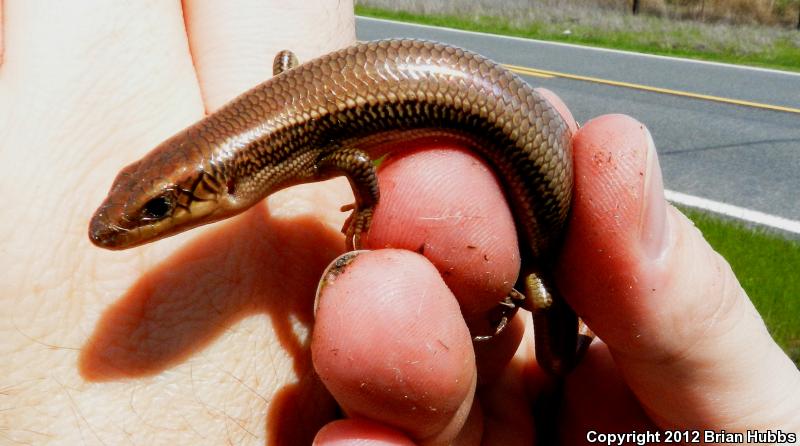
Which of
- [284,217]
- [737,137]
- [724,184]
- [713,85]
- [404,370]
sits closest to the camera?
[404,370]

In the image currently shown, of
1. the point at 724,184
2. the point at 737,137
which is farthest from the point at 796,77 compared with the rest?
the point at 724,184

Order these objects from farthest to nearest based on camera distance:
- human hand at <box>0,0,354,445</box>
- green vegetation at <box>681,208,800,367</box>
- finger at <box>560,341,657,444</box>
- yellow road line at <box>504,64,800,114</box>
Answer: yellow road line at <box>504,64,800,114</box>, green vegetation at <box>681,208,800,367</box>, finger at <box>560,341,657,444</box>, human hand at <box>0,0,354,445</box>

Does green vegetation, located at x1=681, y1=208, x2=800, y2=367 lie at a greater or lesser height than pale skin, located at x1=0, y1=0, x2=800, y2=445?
lesser

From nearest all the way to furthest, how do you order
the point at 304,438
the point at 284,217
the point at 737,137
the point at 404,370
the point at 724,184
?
the point at 404,370
the point at 304,438
the point at 284,217
the point at 724,184
the point at 737,137

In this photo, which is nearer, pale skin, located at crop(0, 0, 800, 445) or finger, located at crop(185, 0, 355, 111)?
pale skin, located at crop(0, 0, 800, 445)

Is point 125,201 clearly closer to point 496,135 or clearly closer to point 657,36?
point 496,135

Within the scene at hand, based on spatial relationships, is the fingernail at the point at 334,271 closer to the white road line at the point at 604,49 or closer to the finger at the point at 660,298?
the finger at the point at 660,298

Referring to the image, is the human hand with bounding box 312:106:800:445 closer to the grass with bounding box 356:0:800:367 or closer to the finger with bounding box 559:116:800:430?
the finger with bounding box 559:116:800:430

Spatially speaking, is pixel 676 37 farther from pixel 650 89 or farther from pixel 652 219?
pixel 652 219

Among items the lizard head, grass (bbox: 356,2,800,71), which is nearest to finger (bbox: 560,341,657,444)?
the lizard head

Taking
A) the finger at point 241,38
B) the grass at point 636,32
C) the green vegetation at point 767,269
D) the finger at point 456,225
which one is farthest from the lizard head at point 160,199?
the grass at point 636,32
